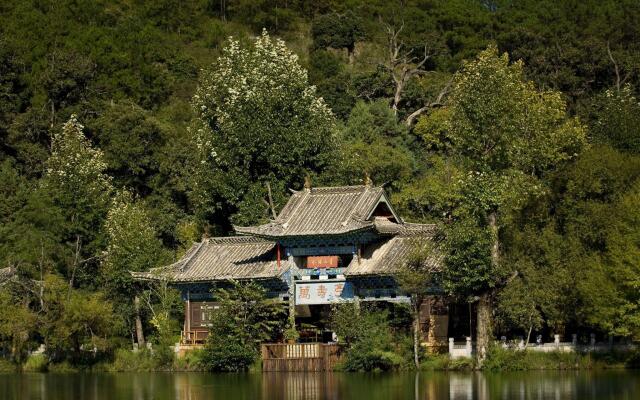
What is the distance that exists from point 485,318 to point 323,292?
789 cm

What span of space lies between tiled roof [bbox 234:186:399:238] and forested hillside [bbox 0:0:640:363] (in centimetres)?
367

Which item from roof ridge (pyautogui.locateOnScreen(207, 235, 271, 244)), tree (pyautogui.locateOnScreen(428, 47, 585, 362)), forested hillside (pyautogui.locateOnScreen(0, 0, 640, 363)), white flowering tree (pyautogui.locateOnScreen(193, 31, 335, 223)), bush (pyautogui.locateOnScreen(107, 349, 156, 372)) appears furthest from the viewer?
white flowering tree (pyautogui.locateOnScreen(193, 31, 335, 223))

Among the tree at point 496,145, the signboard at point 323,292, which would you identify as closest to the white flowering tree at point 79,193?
the signboard at point 323,292

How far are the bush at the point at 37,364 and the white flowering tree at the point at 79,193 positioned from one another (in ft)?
21.4

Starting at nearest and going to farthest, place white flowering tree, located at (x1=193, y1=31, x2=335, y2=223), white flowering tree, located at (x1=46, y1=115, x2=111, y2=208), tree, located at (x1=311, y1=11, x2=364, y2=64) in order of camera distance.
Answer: white flowering tree, located at (x1=193, y1=31, x2=335, y2=223), white flowering tree, located at (x1=46, y1=115, x2=111, y2=208), tree, located at (x1=311, y1=11, x2=364, y2=64)

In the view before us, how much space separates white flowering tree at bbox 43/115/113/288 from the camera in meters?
76.1

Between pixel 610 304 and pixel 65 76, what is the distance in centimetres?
4928

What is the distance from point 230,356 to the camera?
2397 inches

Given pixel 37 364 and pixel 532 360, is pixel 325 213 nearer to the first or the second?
pixel 532 360

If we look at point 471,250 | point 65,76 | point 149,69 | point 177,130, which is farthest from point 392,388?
point 149,69

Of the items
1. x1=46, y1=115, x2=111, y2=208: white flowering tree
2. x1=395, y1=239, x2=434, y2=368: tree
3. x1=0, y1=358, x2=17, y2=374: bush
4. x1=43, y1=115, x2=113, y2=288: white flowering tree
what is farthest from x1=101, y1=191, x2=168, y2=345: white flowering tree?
x1=395, y1=239, x2=434, y2=368: tree

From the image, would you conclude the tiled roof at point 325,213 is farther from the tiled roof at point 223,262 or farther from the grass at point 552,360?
the grass at point 552,360

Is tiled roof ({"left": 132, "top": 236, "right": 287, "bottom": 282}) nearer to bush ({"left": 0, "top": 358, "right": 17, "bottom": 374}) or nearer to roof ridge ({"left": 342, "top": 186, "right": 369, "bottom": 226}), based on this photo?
roof ridge ({"left": 342, "top": 186, "right": 369, "bottom": 226})

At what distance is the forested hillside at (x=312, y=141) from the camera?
58.0 m
